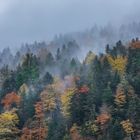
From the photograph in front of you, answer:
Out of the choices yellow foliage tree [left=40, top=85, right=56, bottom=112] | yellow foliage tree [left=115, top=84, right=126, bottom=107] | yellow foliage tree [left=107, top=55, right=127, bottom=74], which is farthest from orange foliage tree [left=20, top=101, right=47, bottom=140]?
yellow foliage tree [left=107, top=55, right=127, bottom=74]

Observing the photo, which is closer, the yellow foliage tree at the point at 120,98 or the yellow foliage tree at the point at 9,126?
the yellow foliage tree at the point at 120,98

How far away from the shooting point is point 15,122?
11931cm

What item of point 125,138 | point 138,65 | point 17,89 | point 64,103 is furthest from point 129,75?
point 17,89

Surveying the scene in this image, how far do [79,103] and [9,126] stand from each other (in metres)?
16.8

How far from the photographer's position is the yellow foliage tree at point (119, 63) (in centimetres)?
13090

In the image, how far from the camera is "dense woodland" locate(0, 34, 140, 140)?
106 m

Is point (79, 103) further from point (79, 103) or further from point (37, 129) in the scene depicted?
point (37, 129)

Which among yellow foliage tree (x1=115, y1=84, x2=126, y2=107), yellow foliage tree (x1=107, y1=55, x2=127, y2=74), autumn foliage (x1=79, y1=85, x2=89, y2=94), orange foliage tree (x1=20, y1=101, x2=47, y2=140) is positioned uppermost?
yellow foliage tree (x1=107, y1=55, x2=127, y2=74)

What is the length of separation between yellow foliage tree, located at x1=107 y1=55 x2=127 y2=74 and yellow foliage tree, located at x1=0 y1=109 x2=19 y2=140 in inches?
1123

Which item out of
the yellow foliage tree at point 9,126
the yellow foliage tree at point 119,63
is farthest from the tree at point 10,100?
the yellow foliage tree at point 119,63

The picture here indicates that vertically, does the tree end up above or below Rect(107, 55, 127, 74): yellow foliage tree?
below

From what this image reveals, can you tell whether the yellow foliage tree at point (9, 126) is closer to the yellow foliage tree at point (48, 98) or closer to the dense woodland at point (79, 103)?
the dense woodland at point (79, 103)

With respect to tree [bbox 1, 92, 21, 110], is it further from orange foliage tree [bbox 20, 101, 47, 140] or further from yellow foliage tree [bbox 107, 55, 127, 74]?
yellow foliage tree [bbox 107, 55, 127, 74]

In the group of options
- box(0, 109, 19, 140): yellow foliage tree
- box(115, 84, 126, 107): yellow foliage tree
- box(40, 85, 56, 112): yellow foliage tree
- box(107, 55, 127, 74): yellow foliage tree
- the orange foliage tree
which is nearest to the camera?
box(115, 84, 126, 107): yellow foliage tree
